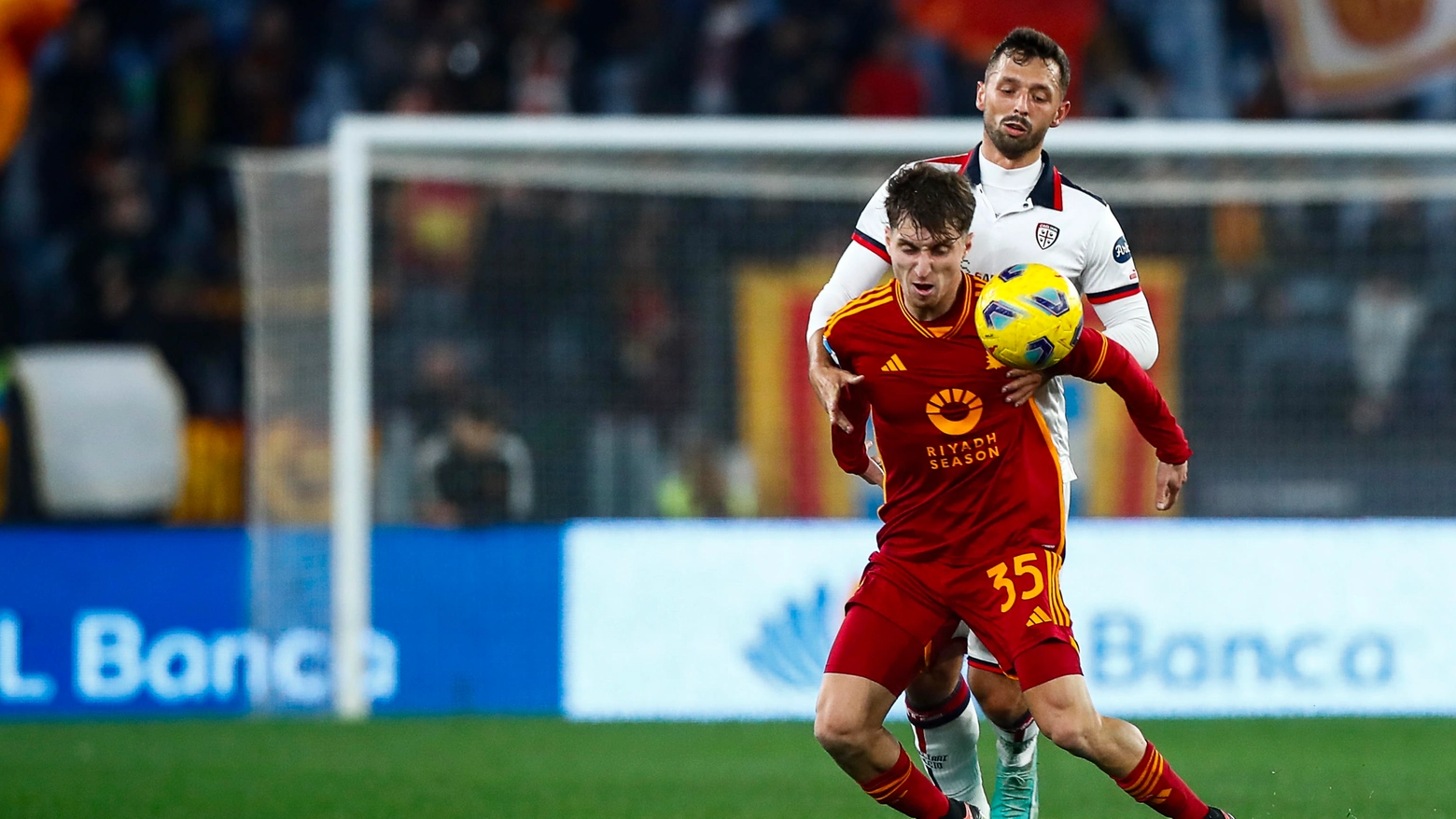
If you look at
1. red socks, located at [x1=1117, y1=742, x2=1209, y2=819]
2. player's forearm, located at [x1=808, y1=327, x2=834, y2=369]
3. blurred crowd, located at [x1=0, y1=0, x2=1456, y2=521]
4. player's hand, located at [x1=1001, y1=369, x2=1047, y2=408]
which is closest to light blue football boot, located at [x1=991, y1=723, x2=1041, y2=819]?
red socks, located at [x1=1117, y1=742, x2=1209, y2=819]

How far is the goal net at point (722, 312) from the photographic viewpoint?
37.2 feet

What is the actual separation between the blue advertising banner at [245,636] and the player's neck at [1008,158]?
5765mm

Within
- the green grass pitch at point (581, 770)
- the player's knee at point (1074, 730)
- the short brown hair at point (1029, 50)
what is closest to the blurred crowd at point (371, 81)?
the green grass pitch at point (581, 770)

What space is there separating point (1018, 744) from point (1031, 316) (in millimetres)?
1387

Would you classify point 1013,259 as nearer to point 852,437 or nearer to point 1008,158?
point 1008,158

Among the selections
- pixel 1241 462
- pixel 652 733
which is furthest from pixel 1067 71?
pixel 1241 462

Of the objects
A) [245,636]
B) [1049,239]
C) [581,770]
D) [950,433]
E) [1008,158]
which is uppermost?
[1008,158]

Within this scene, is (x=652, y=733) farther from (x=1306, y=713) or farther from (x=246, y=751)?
(x=1306, y=713)

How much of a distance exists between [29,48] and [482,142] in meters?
2.41

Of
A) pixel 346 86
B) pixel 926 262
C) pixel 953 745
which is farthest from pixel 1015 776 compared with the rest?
pixel 346 86

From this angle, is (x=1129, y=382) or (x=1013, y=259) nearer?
(x=1129, y=382)

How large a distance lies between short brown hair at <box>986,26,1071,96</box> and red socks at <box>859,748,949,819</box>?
70.2 inches

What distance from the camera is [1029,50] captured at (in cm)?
531

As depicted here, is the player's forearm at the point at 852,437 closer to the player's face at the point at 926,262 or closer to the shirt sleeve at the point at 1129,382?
the player's face at the point at 926,262
